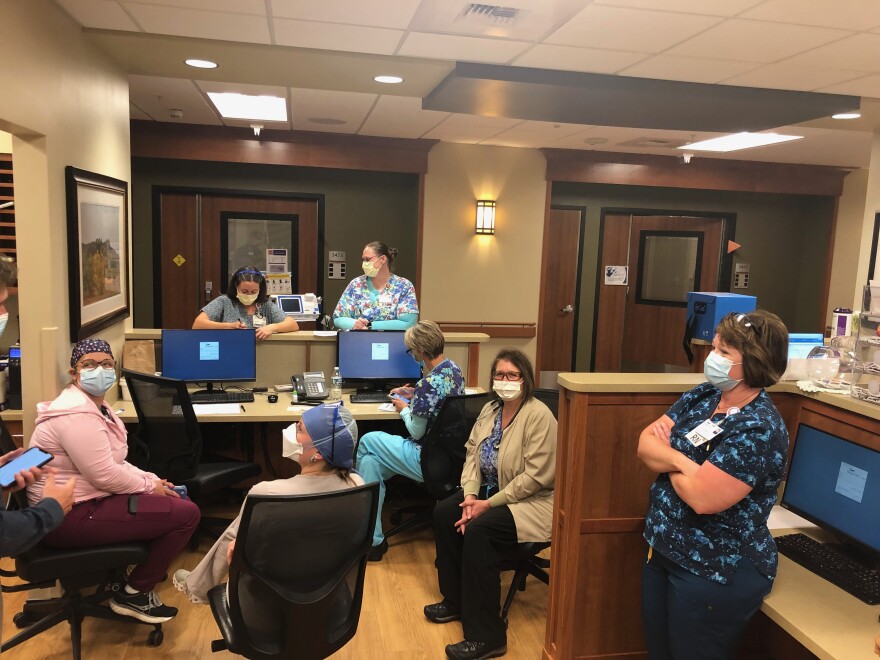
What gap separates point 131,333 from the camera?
396cm

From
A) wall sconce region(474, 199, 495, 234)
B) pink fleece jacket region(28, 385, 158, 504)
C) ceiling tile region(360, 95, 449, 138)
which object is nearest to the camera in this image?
pink fleece jacket region(28, 385, 158, 504)

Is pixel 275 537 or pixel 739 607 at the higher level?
pixel 275 537

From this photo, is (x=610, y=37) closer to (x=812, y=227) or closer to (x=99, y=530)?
(x=99, y=530)

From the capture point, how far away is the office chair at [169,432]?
3154 mm

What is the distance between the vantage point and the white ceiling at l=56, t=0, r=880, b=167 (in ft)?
9.12

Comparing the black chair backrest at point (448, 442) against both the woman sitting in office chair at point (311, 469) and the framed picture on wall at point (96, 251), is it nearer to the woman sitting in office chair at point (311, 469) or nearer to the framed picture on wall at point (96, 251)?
the woman sitting in office chair at point (311, 469)

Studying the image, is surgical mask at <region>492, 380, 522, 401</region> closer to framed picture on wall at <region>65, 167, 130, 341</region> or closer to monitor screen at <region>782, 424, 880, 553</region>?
monitor screen at <region>782, 424, 880, 553</region>

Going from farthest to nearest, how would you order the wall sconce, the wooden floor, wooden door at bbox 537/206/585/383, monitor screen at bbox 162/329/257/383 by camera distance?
wooden door at bbox 537/206/585/383 → the wall sconce → monitor screen at bbox 162/329/257/383 → the wooden floor

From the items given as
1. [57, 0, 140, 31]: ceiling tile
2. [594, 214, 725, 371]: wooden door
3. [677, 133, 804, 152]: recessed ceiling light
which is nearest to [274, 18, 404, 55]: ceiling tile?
[57, 0, 140, 31]: ceiling tile

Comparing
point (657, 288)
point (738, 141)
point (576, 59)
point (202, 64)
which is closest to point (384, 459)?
point (576, 59)

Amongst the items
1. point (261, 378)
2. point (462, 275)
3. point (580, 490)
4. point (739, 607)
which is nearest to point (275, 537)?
point (580, 490)

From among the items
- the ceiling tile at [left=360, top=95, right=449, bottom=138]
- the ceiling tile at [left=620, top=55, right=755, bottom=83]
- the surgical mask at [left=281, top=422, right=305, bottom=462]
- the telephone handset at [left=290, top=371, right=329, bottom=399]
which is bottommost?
the telephone handset at [left=290, top=371, right=329, bottom=399]

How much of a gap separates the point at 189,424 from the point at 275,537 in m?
1.49

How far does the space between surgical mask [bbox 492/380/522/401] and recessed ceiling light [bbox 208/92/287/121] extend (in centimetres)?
316
